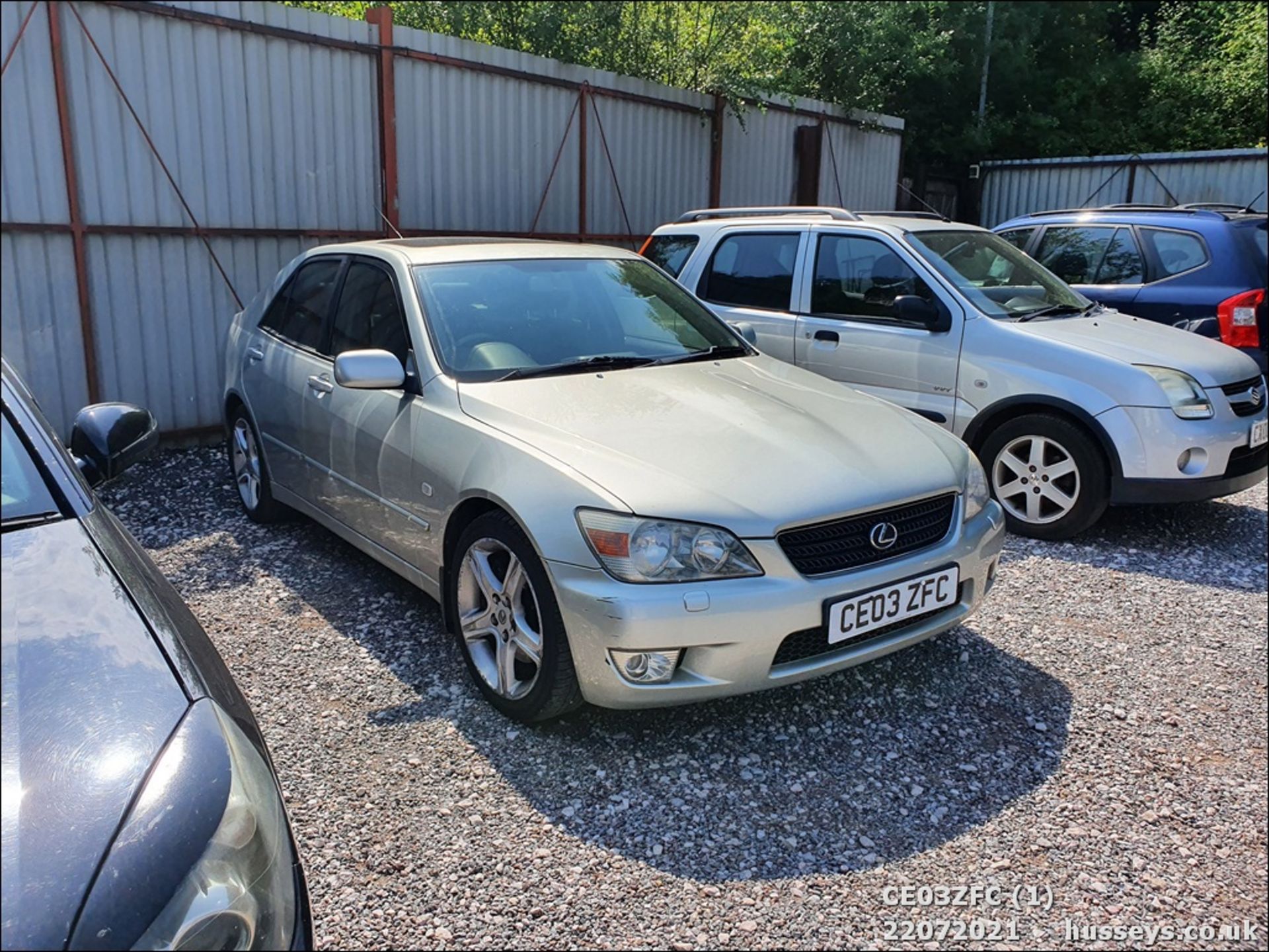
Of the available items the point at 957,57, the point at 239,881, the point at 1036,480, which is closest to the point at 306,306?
the point at 239,881

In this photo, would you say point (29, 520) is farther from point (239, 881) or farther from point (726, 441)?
point (726, 441)

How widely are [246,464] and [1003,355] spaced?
410 cm

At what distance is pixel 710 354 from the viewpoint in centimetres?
428

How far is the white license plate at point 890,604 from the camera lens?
2982mm

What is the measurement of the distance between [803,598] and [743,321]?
3.75 meters

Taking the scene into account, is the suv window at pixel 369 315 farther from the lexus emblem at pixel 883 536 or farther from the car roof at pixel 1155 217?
the car roof at pixel 1155 217

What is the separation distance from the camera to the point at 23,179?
19.1ft

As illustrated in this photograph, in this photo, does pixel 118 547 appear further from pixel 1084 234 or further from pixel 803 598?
pixel 1084 234

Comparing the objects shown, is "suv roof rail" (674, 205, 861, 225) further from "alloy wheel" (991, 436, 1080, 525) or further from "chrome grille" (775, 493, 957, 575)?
"chrome grille" (775, 493, 957, 575)

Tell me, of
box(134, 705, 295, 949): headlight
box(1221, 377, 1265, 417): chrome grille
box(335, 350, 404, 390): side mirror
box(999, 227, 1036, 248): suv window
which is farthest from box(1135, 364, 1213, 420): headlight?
box(134, 705, 295, 949): headlight

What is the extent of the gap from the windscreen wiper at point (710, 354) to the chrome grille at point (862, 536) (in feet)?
4.09

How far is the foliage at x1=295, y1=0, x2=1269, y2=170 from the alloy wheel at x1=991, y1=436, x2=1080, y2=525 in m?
6.16

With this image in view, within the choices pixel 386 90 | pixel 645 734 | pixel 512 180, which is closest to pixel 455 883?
pixel 645 734

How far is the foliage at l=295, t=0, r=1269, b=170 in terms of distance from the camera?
10.1 m
